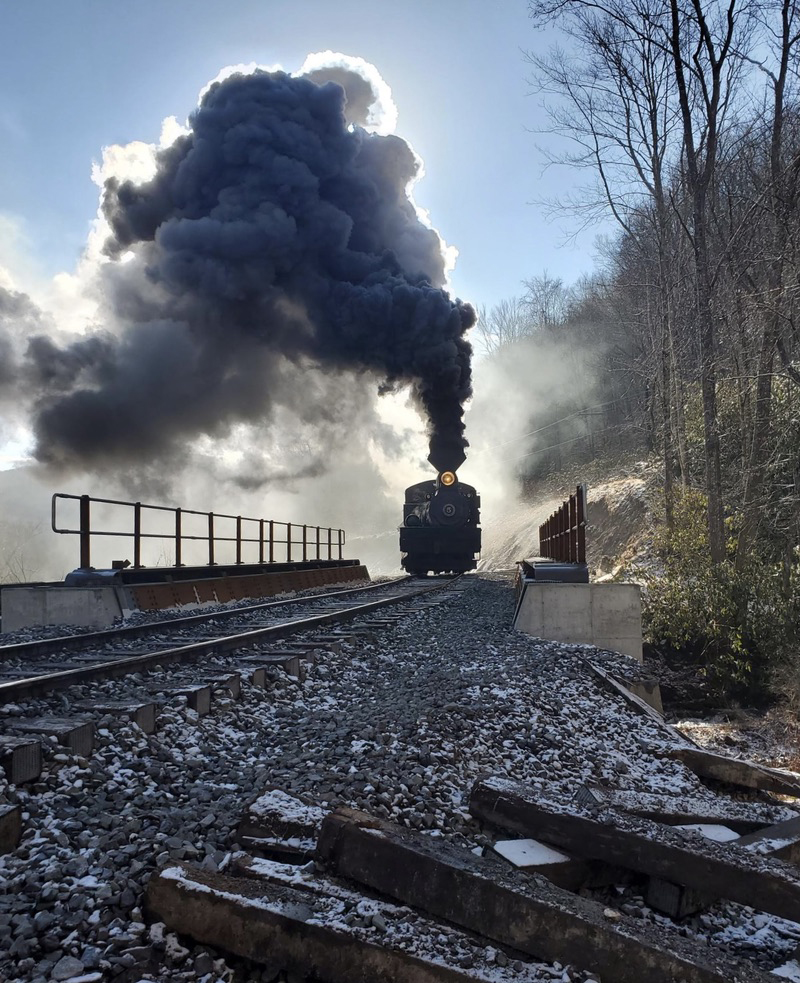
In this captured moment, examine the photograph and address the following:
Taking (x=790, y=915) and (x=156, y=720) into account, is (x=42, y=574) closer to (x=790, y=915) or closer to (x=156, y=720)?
(x=156, y=720)

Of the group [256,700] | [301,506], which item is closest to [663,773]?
[256,700]

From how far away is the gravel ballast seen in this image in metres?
2.10

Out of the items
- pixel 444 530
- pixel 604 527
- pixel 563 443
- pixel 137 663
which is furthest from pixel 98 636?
pixel 563 443

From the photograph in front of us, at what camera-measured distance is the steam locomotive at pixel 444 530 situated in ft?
69.7

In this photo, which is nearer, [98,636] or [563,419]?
[98,636]

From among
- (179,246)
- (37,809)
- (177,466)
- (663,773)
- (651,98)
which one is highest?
(651,98)

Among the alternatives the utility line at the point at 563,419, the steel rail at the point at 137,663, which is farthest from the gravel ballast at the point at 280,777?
the utility line at the point at 563,419

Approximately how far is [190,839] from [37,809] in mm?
645

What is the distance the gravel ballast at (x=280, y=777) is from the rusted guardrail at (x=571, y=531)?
3.03 m

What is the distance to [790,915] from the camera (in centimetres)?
241

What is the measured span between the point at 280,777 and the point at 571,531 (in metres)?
7.55

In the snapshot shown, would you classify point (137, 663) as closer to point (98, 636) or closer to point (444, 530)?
point (98, 636)

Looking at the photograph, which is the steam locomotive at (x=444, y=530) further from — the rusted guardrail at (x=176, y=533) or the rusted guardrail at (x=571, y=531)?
the rusted guardrail at (x=571, y=531)

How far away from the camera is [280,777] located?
3.35m
